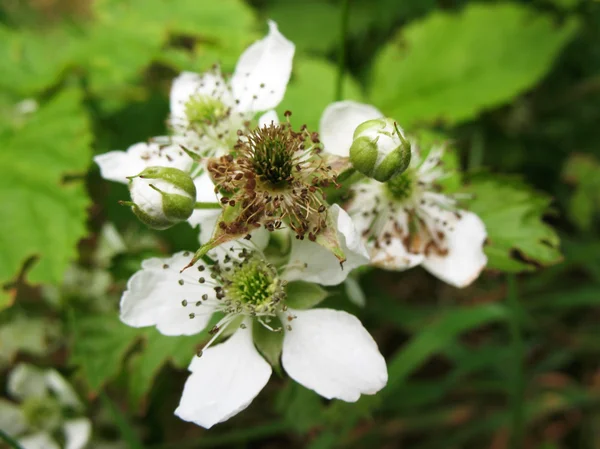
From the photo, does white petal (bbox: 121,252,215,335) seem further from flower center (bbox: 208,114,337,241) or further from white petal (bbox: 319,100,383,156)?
white petal (bbox: 319,100,383,156)

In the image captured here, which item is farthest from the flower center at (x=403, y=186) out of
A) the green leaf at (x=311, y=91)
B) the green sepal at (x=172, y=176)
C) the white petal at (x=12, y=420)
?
the white petal at (x=12, y=420)

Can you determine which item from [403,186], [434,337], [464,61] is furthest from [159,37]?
[434,337]

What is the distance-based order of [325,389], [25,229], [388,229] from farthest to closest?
[25,229] < [388,229] < [325,389]

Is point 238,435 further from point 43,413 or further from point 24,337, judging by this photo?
point 24,337

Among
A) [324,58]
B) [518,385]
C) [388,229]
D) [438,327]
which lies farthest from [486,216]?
[324,58]

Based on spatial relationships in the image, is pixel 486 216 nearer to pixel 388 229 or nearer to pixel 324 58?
pixel 388 229

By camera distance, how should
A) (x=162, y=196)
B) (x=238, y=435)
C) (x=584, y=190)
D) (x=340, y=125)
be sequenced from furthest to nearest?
(x=584, y=190) → (x=238, y=435) → (x=340, y=125) → (x=162, y=196)

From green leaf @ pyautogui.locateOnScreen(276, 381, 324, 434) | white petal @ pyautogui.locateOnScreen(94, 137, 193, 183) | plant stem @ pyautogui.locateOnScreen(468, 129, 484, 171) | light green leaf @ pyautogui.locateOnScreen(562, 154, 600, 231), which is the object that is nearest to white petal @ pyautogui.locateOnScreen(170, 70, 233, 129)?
white petal @ pyautogui.locateOnScreen(94, 137, 193, 183)
